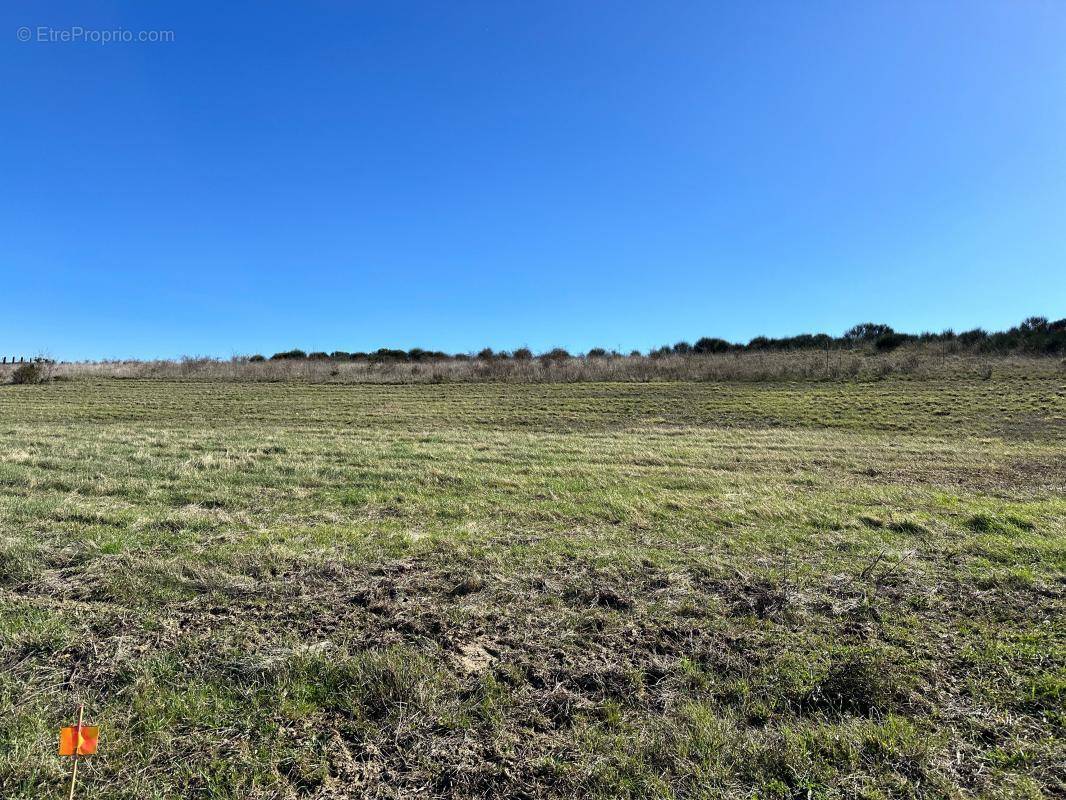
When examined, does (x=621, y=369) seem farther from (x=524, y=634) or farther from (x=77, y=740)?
(x=77, y=740)

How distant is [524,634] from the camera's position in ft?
13.3

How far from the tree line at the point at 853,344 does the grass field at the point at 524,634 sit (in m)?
41.4

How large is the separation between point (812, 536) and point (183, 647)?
6653 mm

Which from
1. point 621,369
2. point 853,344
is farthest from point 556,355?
point 853,344

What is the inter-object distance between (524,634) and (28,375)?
57926mm

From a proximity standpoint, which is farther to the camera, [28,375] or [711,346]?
[711,346]

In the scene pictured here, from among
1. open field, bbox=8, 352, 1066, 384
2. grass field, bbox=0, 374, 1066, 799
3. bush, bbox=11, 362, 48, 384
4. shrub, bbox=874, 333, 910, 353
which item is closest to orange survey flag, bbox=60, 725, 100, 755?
grass field, bbox=0, 374, 1066, 799

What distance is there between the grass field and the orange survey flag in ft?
2.07

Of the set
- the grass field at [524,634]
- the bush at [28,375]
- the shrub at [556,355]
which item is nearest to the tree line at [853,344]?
the shrub at [556,355]

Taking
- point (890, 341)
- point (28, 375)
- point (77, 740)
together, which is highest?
point (890, 341)

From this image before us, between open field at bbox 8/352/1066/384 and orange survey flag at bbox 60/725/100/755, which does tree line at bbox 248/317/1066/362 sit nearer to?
open field at bbox 8/352/1066/384

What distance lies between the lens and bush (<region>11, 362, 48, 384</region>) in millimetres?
Result: 43156

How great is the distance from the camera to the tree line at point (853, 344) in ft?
140

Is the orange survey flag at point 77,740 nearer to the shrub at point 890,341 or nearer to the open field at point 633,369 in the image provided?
the open field at point 633,369
